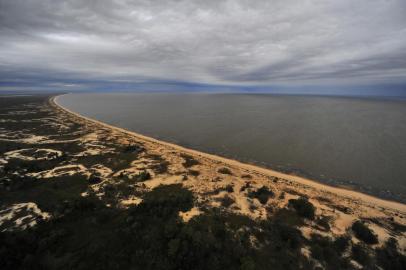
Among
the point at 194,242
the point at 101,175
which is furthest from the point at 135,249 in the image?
the point at 101,175

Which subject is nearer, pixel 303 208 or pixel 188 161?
pixel 303 208

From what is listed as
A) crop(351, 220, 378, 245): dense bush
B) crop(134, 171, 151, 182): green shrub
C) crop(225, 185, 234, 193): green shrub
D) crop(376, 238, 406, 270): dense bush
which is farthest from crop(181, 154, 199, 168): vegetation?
crop(376, 238, 406, 270): dense bush

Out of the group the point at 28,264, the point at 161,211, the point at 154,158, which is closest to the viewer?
the point at 28,264

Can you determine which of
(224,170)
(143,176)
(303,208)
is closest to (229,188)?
(224,170)

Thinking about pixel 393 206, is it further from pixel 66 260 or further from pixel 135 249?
pixel 66 260

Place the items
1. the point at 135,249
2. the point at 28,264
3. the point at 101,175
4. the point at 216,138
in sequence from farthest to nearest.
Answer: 1. the point at 216,138
2. the point at 101,175
3. the point at 135,249
4. the point at 28,264

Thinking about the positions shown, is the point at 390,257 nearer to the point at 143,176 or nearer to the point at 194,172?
the point at 194,172

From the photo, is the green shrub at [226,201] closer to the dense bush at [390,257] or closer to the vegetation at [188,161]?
the vegetation at [188,161]
